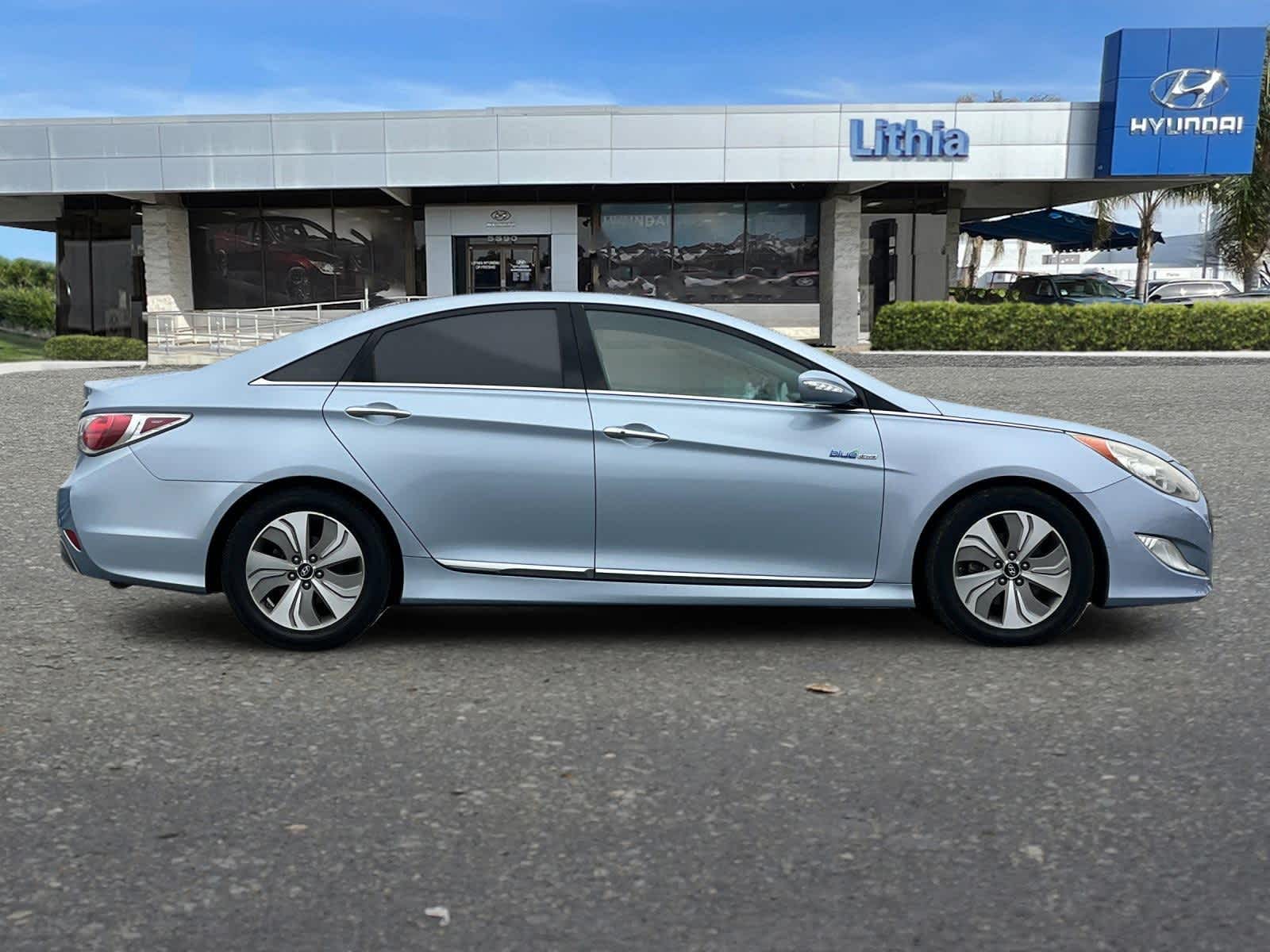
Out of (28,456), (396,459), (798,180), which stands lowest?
(28,456)

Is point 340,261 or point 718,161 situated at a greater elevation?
point 718,161

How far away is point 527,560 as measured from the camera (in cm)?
532

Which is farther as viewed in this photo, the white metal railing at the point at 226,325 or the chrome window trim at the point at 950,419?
the white metal railing at the point at 226,325

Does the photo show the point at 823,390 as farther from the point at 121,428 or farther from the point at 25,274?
the point at 25,274

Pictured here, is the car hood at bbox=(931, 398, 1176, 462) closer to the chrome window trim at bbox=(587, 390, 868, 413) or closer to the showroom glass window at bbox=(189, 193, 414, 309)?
the chrome window trim at bbox=(587, 390, 868, 413)

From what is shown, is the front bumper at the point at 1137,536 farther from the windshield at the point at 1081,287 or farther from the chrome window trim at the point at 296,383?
the windshield at the point at 1081,287

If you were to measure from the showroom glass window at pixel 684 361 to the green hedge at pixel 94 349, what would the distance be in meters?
27.6

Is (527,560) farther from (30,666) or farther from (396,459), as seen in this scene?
(30,666)

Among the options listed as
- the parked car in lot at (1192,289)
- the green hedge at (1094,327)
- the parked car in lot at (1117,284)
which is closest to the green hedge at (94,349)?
the green hedge at (1094,327)

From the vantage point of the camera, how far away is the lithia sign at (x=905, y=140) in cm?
2869

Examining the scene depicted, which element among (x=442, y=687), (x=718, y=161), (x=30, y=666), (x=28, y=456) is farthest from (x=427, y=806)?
(x=718, y=161)

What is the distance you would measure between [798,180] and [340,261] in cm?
1137

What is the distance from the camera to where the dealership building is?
28.3m

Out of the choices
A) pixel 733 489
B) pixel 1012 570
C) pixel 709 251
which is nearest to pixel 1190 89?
pixel 709 251
